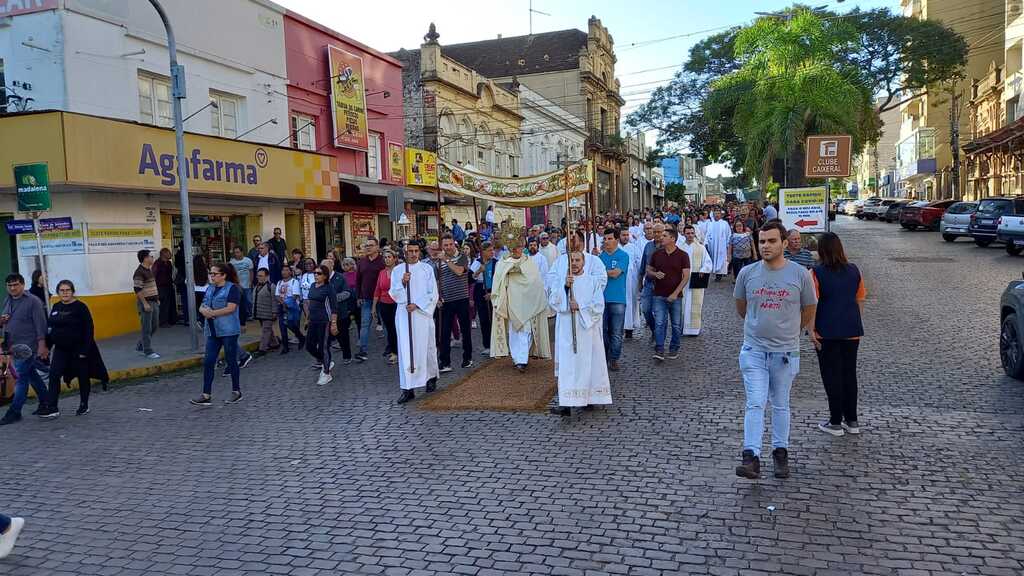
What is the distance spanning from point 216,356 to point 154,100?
9.59 m

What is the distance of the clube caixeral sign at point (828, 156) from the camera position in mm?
13883

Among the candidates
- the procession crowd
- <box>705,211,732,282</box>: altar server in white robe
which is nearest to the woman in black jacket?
the procession crowd

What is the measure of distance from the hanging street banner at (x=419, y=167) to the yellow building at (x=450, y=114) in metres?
1.04

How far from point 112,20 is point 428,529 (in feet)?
46.7

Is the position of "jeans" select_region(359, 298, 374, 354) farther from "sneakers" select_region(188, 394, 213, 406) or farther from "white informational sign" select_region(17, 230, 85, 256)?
"white informational sign" select_region(17, 230, 85, 256)

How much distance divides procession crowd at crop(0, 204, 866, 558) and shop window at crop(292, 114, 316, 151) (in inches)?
311

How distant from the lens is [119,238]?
48.8ft

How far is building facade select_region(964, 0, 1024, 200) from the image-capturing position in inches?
1464

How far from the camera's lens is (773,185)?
116ft

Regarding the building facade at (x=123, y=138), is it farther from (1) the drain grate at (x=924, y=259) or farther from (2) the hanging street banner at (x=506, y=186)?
(1) the drain grate at (x=924, y=259)

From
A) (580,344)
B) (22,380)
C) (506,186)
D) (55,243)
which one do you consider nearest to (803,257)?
(580,344)

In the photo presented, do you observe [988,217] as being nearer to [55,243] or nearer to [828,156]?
[828,156]

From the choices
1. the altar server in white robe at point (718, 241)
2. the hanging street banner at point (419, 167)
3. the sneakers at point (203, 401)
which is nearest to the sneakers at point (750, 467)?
the sneakers at point (203, 401)

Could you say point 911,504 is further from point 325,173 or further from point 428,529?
point 325,173
